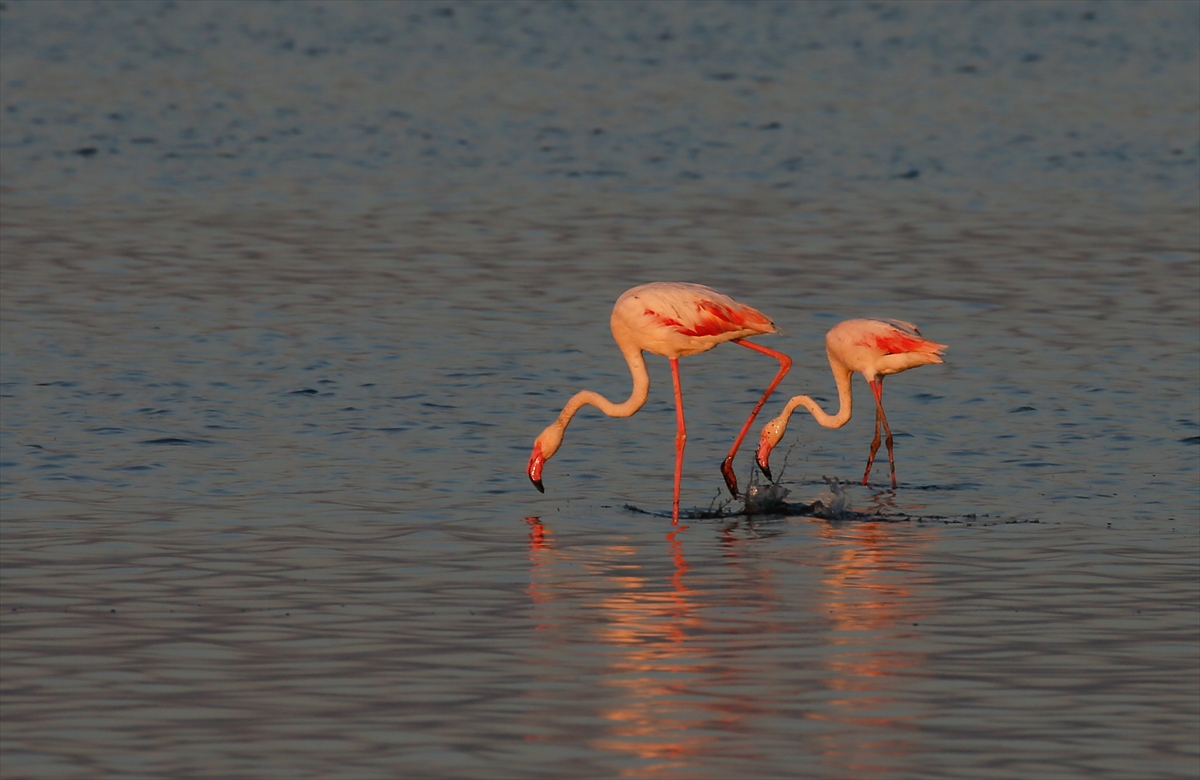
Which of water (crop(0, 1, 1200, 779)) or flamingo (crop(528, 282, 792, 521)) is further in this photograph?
flamingo (crop(528, 282, 792, 521))

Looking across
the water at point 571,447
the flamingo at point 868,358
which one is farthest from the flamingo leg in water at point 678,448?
the flamingo at point 868,358

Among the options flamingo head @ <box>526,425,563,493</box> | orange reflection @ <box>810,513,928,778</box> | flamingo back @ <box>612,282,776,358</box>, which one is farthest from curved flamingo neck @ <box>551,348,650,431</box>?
orange reflection @ <box>810,513,928,778</box>

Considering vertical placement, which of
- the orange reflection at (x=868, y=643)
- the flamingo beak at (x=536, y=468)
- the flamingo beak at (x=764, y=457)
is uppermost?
the flamingo beak at (x=536, y=468)

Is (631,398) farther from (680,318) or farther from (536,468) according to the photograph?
(536,468)

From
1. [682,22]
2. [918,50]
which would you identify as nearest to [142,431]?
[918,50]

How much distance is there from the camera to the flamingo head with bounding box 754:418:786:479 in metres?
15.2

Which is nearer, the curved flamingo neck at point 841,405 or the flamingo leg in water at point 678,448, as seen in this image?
the flamingo leg in water at point 678,448

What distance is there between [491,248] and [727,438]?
30.5 ft

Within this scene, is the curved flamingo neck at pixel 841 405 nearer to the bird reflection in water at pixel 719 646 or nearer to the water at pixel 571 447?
the water at pixel 571 447

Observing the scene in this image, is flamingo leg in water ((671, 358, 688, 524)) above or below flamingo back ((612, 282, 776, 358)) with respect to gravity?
below

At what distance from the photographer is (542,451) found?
1391cm

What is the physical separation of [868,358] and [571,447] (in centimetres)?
223

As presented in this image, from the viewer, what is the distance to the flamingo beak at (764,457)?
594 inches

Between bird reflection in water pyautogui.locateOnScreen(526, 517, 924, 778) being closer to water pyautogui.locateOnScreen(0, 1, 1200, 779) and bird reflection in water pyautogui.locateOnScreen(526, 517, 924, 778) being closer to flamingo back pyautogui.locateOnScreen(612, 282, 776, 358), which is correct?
water pyautogui.locateOnScreen(0, 1, 1200, 779)
